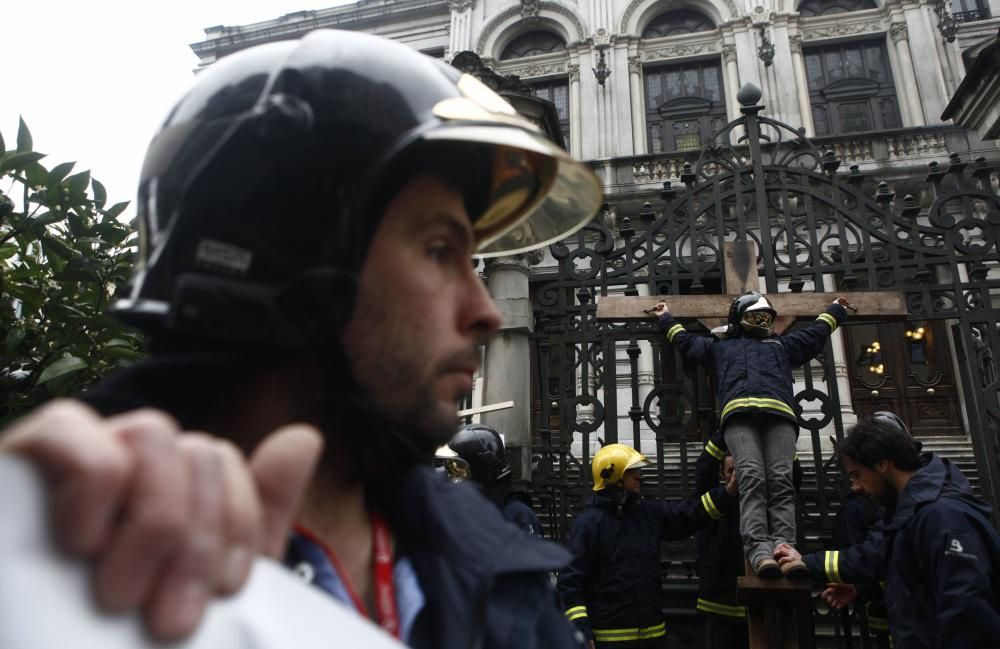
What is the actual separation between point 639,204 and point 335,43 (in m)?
12.5

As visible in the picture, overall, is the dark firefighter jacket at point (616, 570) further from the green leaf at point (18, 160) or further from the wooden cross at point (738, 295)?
the green leaf at point (18, 160)

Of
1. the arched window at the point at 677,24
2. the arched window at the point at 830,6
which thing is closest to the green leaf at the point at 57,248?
the arched window at the point at 677,24

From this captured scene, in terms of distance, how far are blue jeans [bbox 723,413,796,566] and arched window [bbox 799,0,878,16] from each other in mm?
16088

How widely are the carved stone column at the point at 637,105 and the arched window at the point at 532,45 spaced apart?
2.29 meters

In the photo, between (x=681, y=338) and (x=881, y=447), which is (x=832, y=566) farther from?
(x=681, y=338)

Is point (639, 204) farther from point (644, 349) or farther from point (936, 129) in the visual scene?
point (936, 129)

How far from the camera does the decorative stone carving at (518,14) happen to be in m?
17.3

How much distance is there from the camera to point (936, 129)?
12.4 metres

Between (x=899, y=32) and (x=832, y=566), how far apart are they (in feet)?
53.8

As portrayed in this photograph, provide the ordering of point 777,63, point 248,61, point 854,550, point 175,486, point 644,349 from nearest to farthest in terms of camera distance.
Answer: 1. point 175,486
2. point 248,61
3. point 854,550
4. point 644,349
5. point 777,63

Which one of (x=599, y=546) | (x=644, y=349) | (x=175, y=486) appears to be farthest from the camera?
(x=644, y=349)

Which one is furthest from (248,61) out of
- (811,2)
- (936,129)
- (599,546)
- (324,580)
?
(811,2)

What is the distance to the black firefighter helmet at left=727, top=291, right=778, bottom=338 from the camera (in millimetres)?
4676

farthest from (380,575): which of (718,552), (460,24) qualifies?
(460,24)
